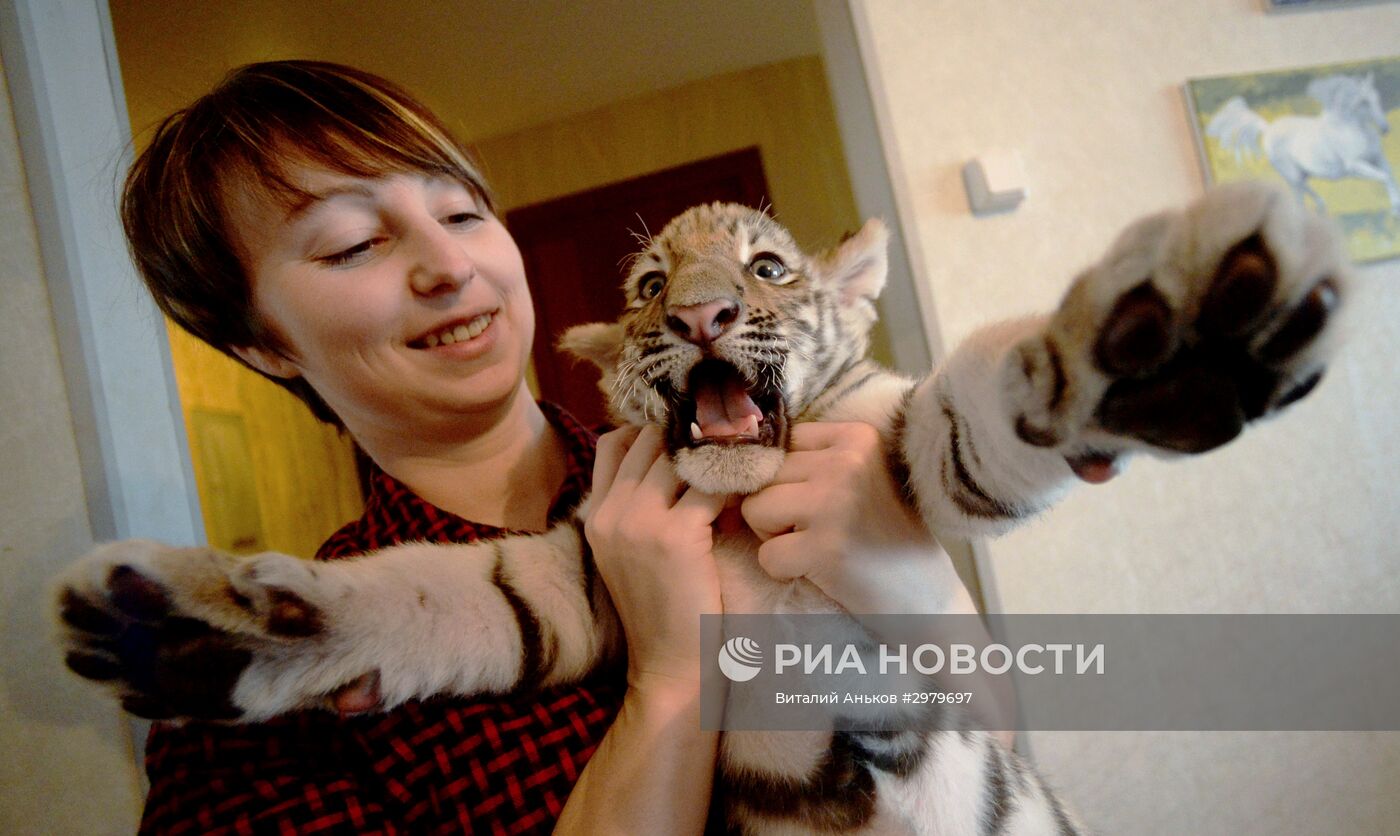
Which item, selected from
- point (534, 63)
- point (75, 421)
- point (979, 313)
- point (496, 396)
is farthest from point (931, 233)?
point (75, 421)

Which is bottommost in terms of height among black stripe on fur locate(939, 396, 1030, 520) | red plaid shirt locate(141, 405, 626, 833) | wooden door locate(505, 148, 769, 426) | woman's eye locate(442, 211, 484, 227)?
red plaid shirt locate(141, 405, 626, 833)

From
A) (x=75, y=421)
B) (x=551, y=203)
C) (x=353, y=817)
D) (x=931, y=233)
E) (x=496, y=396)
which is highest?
(x=551, y=203)

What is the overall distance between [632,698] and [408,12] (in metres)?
2.27

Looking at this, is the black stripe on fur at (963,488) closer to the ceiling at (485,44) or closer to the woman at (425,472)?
the woman at (425,472)

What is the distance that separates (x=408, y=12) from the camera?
6.76 ft

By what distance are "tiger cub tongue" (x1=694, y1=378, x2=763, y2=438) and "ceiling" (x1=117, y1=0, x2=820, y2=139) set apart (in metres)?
1.62

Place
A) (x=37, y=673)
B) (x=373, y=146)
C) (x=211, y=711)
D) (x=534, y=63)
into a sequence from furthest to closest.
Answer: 1. (x=534, y=63)
2. (x=37, y=673)
3. (x=373, y=146)
4. (x=211, y=711)

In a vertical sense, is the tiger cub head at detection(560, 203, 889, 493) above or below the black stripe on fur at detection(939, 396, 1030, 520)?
above

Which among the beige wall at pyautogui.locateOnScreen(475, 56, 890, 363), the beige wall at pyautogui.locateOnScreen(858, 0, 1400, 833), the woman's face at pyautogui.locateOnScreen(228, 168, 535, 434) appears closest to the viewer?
the woman's face at pyautogui.locateOnScreen(228, 168, 535, 434)

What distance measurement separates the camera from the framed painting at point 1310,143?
177 cm

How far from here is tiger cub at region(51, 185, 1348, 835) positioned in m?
0.41

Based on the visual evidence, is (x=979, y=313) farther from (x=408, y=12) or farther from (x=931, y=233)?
(x=408, y=12)

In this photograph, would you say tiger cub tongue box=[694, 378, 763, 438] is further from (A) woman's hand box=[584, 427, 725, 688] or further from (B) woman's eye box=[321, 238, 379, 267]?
(B) woman's eye box=[321, 238, 379, 267]

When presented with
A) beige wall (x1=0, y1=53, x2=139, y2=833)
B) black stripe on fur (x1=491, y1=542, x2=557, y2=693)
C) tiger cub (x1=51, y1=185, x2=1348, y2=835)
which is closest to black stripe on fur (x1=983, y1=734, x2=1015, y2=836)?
tiger cub (x1=51, y1=185, x2=1348, y2=835)
